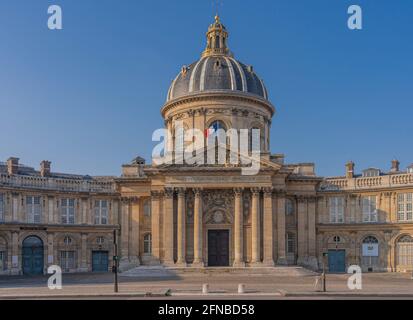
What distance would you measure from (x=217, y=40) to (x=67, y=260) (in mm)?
36743

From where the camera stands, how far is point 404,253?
60.2 m

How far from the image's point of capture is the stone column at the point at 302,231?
59.5 meters

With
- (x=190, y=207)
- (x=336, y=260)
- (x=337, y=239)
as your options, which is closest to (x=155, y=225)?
(x=190, y=207)

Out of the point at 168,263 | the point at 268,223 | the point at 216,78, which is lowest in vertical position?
the point at 168,263

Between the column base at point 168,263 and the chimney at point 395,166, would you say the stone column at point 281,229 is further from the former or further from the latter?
the chimney at point 395,166

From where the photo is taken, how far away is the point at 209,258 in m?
55.2

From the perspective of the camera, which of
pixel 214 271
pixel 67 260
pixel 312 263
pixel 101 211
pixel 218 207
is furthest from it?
pixel 101 211

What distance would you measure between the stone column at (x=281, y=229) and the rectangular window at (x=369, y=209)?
1266 centimetres

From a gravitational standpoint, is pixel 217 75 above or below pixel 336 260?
above

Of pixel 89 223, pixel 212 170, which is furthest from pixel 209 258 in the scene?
pixel 89 223

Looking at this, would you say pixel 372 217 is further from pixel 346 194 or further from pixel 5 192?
pixel 5 192

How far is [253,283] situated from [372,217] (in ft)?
86.7

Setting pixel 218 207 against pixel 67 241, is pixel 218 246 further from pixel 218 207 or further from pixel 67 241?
pixel 67 241

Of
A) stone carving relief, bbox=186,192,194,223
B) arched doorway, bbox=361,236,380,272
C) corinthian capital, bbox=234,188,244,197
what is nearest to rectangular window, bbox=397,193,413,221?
arched doorway, bbox=361,236,380,272
